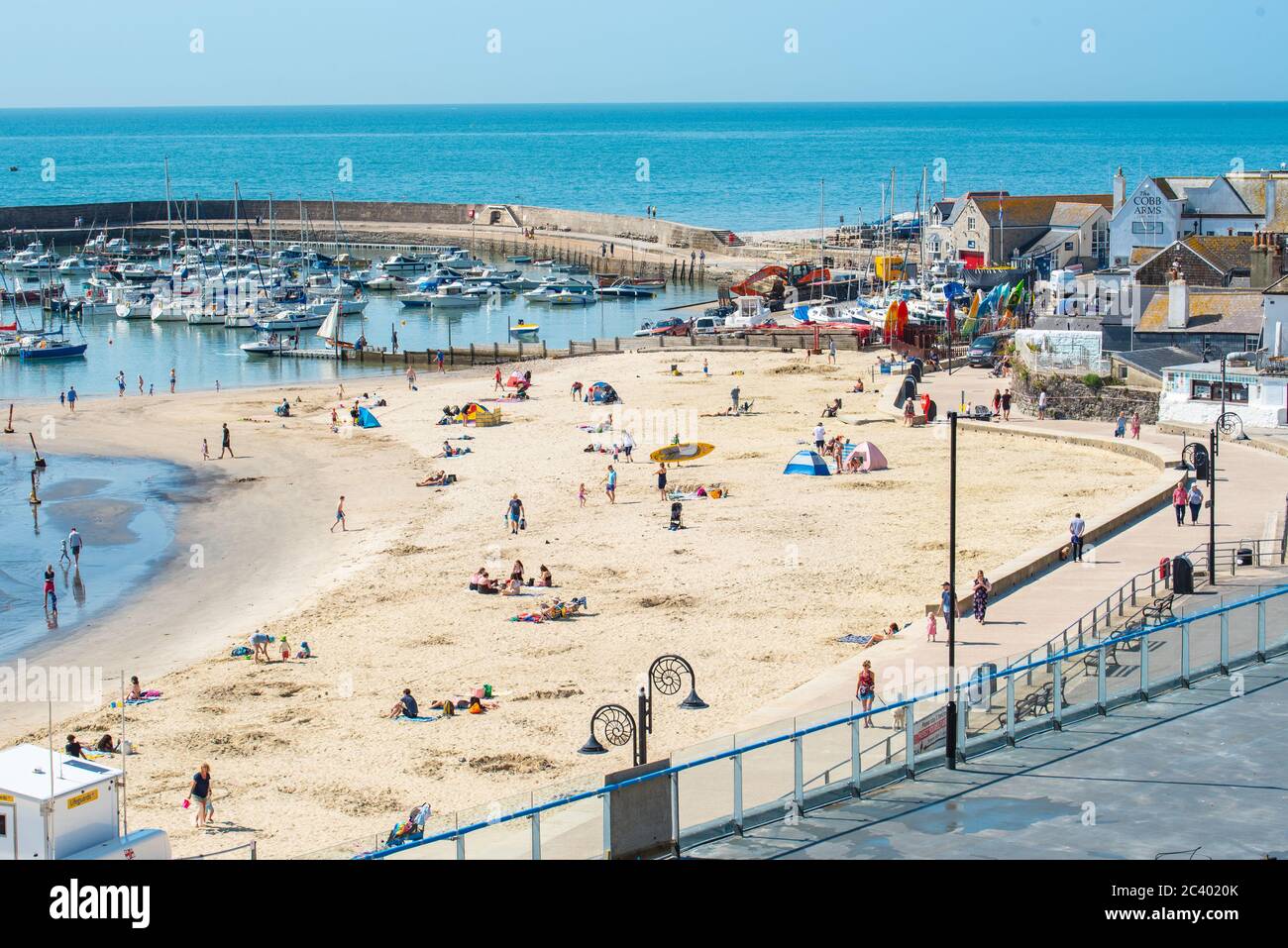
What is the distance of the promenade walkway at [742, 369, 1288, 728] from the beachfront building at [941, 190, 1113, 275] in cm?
3881

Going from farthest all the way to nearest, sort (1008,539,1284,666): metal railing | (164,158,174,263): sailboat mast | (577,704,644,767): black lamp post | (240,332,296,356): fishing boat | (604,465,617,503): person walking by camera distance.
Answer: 1. (164,158,174,263): sailboat mast
2. (240,332,296,356): fishing boat
3. (604,465,617,503): person walking
4. (1008,539,1284,666): metal railing
5. (577,704,644,767): black lamp post

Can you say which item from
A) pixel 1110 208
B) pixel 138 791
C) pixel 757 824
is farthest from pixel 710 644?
pixel 1110 208

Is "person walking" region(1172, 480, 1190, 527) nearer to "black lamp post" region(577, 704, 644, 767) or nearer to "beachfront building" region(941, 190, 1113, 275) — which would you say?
"black lamp post" region(577, 704, 644, 767)

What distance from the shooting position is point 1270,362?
45.9 metres

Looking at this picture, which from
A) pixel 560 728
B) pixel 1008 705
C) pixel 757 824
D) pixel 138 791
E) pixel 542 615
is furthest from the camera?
pixel 542 615

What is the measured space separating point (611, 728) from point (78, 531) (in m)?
23.6

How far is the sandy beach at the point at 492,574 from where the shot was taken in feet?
82.0

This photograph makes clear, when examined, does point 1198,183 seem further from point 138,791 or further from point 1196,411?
point 138,791

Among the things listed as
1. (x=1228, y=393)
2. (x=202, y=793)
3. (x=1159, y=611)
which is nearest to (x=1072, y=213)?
(x=1228, y=393)

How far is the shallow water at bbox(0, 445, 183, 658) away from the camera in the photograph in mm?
36156

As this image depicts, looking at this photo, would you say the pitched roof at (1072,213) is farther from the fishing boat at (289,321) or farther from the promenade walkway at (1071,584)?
the promenade walkway at (1071,584)

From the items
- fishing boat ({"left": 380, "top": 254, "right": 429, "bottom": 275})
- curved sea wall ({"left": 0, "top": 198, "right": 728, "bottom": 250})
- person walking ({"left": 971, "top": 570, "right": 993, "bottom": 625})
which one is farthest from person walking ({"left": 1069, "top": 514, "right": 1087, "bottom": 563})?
curved sea wall ({"left": 0, "top": 198, "right": 728, "bottom": 250})

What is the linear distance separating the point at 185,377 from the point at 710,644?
48.9m
